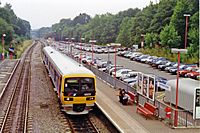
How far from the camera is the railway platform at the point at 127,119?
17172mm

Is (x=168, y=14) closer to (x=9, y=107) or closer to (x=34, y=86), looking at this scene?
(x=34, y=86)

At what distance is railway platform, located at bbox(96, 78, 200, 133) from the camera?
17.2 meters

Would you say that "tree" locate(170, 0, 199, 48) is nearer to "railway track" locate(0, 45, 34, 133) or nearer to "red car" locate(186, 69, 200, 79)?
"red car" locate(186, 69, 200, 79)

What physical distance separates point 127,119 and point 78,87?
331cm

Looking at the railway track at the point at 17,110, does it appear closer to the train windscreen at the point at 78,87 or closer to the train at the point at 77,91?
the train at the point at 77,91

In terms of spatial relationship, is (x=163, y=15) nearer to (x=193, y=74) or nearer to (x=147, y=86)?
(x=193, y=74)

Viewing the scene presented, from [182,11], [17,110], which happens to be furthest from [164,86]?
[182,11]

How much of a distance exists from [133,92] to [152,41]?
47.7 m

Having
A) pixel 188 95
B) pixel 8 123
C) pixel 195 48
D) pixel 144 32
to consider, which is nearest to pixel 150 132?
pixel 188 95

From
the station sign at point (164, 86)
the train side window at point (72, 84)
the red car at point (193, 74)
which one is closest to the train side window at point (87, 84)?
the train side window at point (72, 84)

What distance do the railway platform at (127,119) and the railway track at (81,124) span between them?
101 cm

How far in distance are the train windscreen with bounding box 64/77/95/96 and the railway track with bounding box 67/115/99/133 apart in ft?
4.88

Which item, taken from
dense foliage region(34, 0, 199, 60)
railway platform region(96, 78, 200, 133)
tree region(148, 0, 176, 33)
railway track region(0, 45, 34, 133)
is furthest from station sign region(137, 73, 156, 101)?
tree region(148, 0, 176, 33)

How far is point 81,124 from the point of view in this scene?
772 inches
